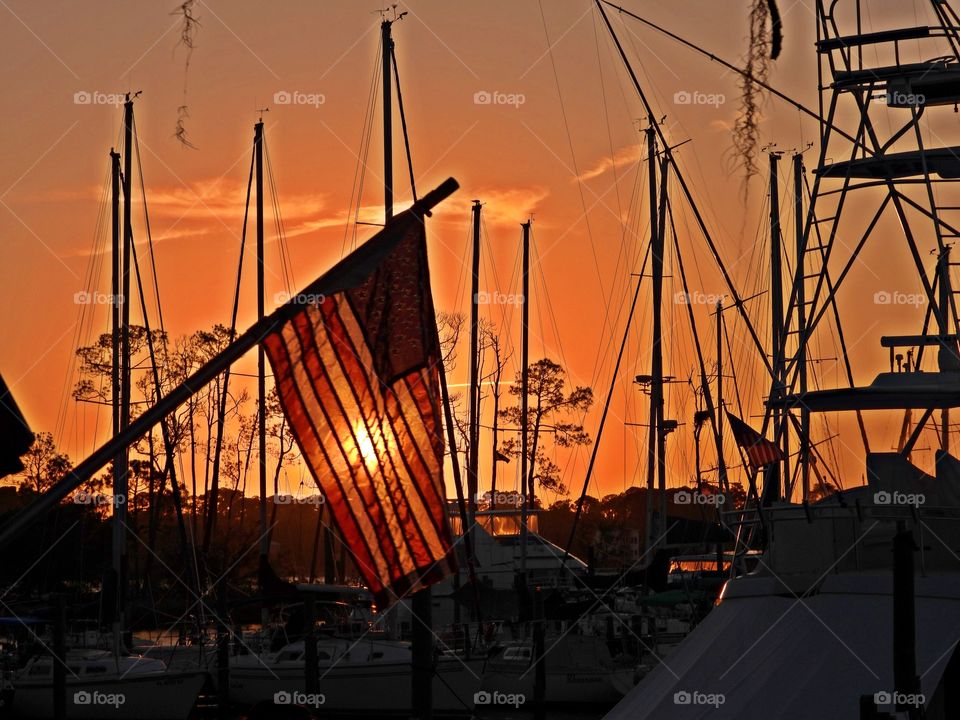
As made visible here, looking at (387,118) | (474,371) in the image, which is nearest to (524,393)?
(474,371)

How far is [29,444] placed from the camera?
7.58 meters

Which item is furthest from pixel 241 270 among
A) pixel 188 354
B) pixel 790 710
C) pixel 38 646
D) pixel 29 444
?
pixel 29 444

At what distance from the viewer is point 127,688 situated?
4078cm

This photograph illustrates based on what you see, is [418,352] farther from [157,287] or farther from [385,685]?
[157,287]

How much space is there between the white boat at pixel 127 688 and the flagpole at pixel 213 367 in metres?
32.1

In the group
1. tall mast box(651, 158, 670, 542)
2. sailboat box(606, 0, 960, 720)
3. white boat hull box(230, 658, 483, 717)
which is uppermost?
tall mast box(651, 158, 670, 542)

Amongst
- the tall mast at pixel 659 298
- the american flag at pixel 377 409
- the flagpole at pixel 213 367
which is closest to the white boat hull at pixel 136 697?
the tall mast at pixel 659 298

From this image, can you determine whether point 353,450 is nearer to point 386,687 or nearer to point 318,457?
point 318,457

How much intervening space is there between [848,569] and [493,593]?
34420 mm

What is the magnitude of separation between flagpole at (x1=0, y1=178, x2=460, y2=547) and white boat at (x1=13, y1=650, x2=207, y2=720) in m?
32.1

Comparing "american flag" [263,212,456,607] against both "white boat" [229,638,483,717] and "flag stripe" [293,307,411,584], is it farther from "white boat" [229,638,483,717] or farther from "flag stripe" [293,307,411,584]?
"white boat" [229,638,483,717]

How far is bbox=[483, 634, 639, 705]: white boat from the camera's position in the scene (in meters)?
42.7

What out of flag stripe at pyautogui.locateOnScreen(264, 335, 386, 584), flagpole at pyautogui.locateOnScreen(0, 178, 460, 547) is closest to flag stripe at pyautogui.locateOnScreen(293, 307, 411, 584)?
flag stripe at pyautogui.locateOnScreen(264, 335, 386, 584)

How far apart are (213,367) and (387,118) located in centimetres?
2535
